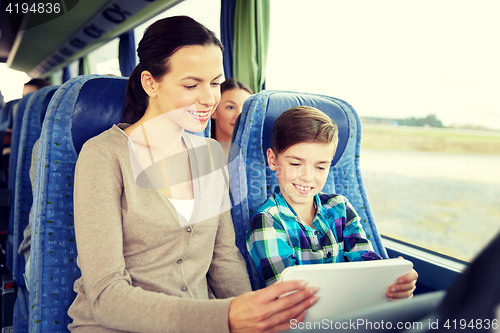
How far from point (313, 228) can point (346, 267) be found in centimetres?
51

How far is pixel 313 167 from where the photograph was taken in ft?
3.96

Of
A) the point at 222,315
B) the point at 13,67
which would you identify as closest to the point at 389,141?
the point at 222,315

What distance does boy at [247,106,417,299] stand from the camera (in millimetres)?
1105

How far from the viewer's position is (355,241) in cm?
126

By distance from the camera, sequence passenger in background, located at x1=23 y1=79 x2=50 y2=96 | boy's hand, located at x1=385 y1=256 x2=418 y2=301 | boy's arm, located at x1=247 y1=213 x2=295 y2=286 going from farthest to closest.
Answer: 1. passenger in background, located at x1=23 y1=79 x2=50 y2=96
2. boy's arm, located at x1=247 y1=213 x2=295 y2=286
3. boy's hand, located at x1=385 y1=256 x2=418 y2=301

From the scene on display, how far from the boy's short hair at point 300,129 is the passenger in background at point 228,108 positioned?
1.22 metres

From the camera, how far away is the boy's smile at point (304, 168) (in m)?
1.19

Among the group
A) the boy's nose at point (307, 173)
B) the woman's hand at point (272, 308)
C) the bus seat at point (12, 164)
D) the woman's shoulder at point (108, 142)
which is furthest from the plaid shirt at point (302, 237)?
the bus seat at point (12, 164)

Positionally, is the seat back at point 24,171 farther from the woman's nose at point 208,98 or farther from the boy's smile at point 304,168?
the boy's smile at point 304,168

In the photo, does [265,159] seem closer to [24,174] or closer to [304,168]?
[304,168]

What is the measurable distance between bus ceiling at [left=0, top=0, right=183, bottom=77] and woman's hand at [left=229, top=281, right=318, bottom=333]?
3.59 meters

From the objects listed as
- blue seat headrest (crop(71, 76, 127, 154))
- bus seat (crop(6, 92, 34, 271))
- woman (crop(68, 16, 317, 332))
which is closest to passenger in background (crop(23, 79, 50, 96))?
bus seat (crop(6, 92, 34, 271))

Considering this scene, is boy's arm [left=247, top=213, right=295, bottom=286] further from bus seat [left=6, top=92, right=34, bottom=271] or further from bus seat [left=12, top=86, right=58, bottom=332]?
bus seat [left=6, top=92, right=34, bottom=271]

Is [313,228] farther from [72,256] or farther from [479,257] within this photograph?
[479,257]
